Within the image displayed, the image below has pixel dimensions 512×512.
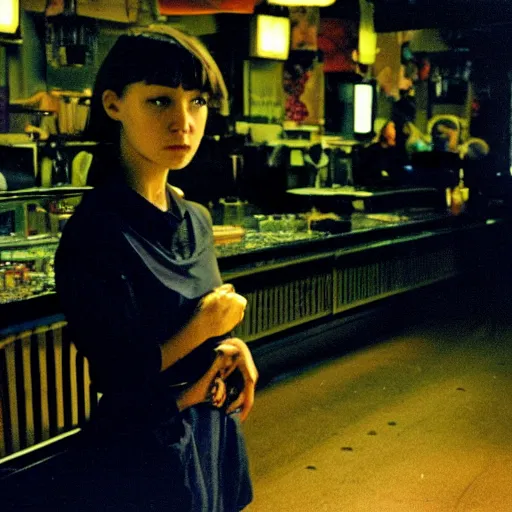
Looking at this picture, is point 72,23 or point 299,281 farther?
point 72,23

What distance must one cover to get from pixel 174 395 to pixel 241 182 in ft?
25.6

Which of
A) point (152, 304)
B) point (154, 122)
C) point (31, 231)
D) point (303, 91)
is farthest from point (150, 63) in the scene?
point (303, 91)

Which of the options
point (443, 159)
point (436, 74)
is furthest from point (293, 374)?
point (436, 74)

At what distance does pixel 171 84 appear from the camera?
2.08m

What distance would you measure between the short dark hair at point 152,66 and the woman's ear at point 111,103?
1 cm

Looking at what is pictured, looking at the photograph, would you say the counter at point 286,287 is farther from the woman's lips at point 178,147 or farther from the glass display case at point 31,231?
the woman's lips at point 178,147

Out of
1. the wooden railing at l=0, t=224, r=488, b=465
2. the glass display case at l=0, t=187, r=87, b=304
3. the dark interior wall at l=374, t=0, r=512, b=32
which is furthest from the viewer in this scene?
the dark interior wall at l=374, t=0, r=512, b=32

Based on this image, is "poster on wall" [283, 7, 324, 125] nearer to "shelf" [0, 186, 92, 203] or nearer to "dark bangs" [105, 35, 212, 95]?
"shelf" [0, 186, 92, 203]

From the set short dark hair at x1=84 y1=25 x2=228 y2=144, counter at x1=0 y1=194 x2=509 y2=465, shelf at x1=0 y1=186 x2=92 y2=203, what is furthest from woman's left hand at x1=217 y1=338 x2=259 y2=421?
shelf at x1=0 y1=186 x2=92 y2=203

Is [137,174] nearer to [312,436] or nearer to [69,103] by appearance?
[312,436]

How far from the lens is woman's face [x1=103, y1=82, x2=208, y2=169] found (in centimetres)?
209

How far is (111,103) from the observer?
7.03 feet

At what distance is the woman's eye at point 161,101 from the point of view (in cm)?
210

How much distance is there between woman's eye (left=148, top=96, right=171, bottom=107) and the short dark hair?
4 cm
